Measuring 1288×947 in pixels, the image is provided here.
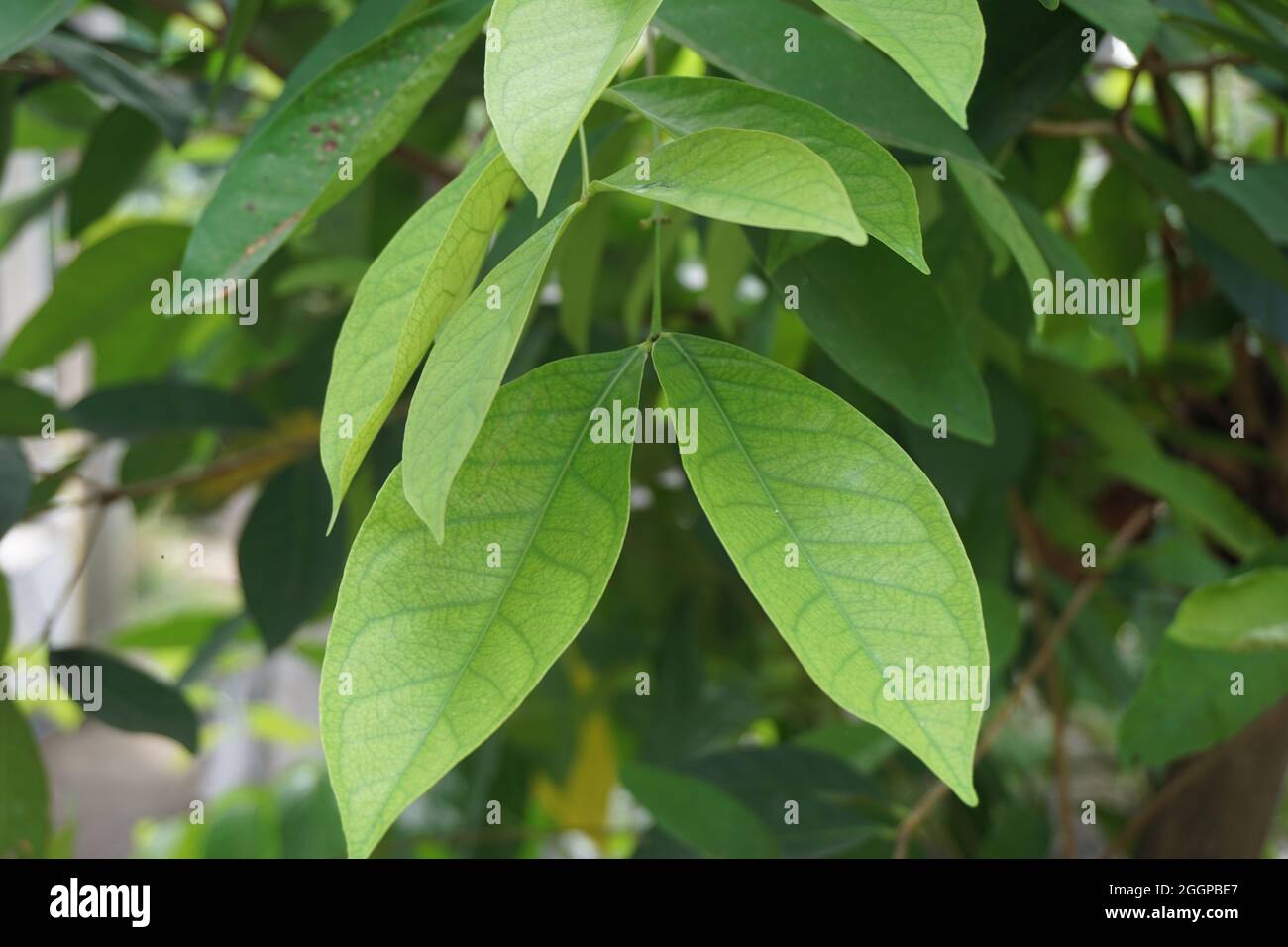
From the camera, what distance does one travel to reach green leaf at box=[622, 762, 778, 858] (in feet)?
1.24

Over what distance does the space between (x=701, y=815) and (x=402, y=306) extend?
0.25m

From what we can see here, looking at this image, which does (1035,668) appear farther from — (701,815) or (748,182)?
(748,182)

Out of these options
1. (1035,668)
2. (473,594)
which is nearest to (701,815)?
(1035,668)

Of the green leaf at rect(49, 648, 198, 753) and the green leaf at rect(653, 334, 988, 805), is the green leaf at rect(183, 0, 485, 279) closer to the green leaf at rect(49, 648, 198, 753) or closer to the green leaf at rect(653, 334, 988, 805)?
the green leaf at rect(653, 334, 988, 805)

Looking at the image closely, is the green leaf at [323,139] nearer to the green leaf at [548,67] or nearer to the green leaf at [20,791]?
the green leaf at [548,67]

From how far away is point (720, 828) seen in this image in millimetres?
381

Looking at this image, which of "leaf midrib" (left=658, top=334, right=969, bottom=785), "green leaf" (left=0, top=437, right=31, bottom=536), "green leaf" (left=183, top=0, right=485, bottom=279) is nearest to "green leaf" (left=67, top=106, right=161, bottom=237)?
"green leaf" (left=0, top=437, right=31, bottom=536)

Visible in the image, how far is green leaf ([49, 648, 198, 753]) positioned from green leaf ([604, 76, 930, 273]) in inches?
10.8

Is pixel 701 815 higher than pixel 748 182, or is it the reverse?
pixel 748 182

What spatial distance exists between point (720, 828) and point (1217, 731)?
0.15 meters

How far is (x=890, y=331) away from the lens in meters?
0.25
